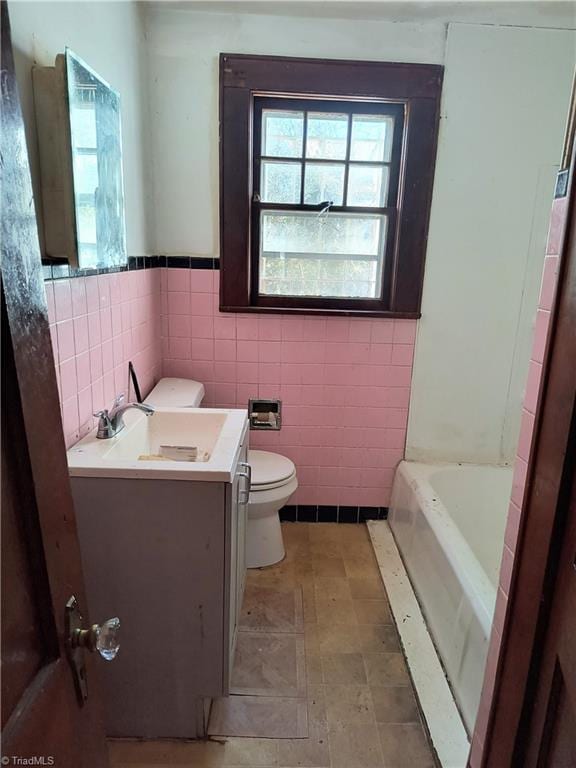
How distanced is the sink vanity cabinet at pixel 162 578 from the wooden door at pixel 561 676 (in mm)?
773

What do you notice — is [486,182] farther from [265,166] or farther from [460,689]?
[460,689]

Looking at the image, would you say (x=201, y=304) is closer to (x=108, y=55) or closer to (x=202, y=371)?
(x=202, y=371)

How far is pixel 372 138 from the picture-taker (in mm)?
2270

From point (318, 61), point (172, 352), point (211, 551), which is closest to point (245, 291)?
point (172, 352)

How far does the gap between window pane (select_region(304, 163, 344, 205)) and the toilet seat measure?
1.23 m

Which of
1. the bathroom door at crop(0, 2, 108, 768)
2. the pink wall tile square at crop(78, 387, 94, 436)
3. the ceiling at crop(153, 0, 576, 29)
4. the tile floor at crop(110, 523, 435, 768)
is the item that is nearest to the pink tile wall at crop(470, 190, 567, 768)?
the tile floor at crop(110, 523, 435, 768)

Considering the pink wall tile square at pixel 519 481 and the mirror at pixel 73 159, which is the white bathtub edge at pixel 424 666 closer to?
the pink wall tile square at pixel 519 481

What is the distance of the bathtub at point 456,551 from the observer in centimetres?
151

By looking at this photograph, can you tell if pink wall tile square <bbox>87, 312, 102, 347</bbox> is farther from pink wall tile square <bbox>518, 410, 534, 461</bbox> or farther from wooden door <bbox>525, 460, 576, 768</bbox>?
wooden door <bbox>525, 460, 576, 768</bbox>

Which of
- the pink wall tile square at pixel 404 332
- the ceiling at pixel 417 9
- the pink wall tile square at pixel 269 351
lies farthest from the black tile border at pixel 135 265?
the ceiling at pixel 417 9

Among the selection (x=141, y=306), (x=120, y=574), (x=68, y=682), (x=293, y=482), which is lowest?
(x=293, y=482)

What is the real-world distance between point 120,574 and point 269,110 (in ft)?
6.60

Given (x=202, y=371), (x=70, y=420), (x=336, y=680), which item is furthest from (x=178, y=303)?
(x=336, y=680)

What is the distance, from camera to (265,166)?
2281 mm
